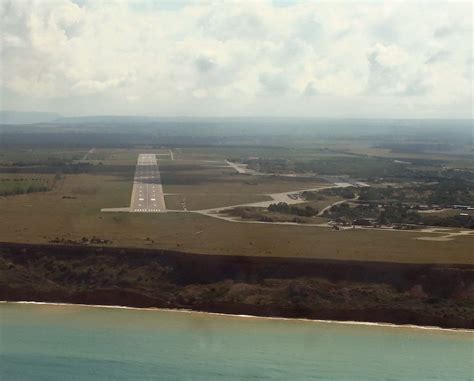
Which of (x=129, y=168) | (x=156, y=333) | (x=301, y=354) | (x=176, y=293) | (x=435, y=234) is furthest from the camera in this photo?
(x=129, y=168)

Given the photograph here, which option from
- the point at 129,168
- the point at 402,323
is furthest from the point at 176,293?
the point at 129,168

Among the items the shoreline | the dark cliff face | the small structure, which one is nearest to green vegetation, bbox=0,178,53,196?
the dark cliff face

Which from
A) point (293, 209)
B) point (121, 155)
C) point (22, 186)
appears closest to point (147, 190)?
point (22, 186)

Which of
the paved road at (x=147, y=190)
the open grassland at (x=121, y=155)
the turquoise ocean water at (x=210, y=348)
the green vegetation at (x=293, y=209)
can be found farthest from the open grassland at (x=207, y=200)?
the open grassland at (x=121, y=155)

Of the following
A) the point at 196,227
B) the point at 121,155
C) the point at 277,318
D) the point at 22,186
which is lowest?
the point at 277,318

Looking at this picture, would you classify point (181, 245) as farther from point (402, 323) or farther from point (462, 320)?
point (462, 320)

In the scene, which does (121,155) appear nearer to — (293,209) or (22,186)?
(22,186)
